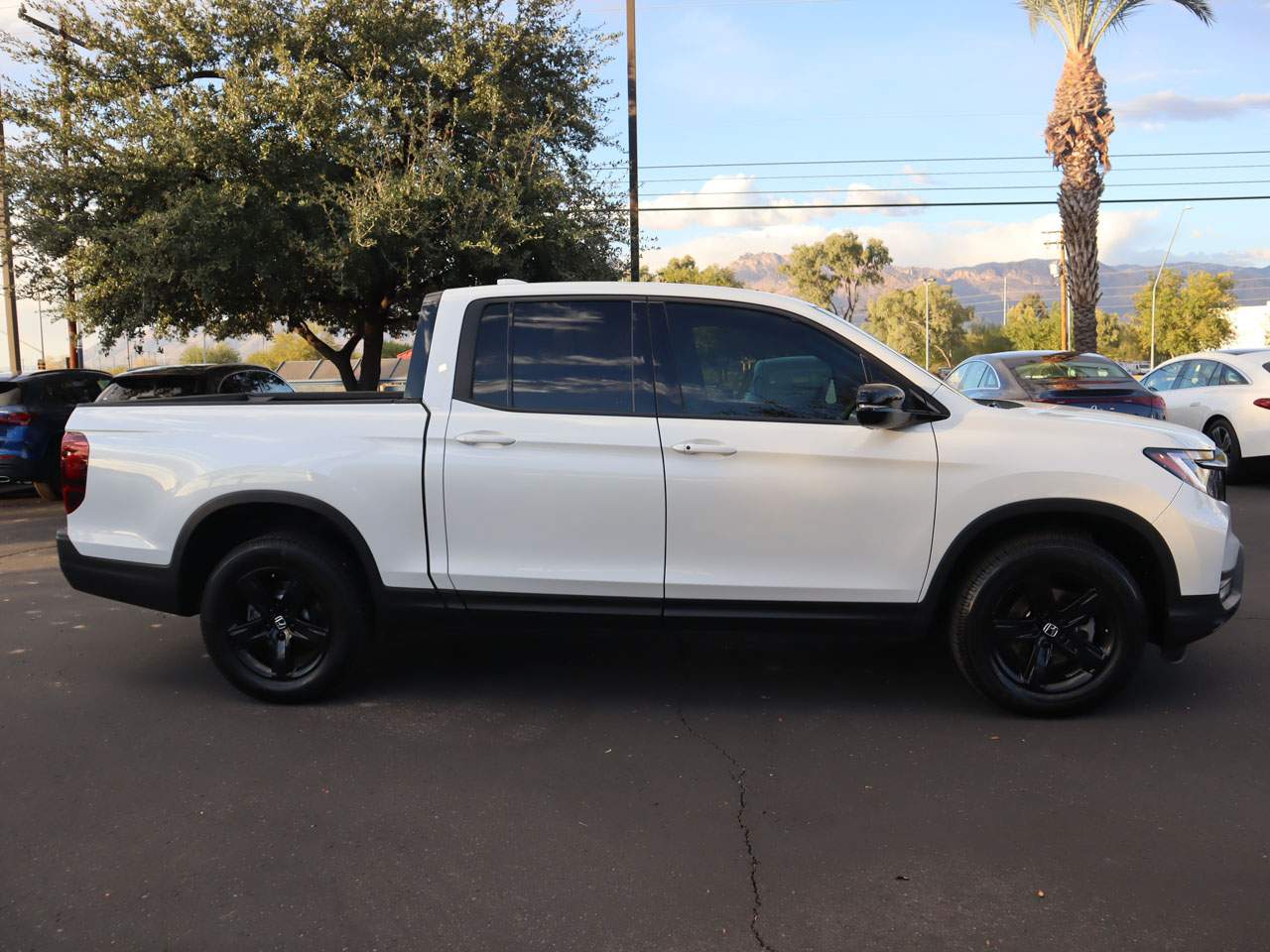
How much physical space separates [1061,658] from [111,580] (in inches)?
168

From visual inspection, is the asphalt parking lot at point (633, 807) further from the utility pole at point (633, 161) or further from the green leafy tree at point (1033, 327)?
the green leafy tree at point (1033, 327)

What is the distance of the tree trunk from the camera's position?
2208cm

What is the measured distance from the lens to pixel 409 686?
4938 mm

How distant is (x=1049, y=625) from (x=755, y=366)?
1.66 m

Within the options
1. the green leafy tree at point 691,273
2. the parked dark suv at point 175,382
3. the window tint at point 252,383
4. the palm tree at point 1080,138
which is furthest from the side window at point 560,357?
the green leafy tree at point 691,273

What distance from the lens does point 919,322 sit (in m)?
108

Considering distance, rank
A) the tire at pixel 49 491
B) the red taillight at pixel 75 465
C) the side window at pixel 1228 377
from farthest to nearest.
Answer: the tire at pixel 49 491, the side window at pixel 1228 377, the red taillight at pixel 75 465

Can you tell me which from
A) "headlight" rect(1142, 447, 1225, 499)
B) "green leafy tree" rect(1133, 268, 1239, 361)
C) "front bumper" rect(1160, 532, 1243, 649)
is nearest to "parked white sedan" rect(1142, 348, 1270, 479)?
"headlight" rect(1142, 447, 1225, 499)

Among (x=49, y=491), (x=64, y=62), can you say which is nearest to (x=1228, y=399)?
(x=49, y=491)

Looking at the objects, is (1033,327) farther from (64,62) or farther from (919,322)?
(64,62)

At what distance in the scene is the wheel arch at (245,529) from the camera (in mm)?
4445

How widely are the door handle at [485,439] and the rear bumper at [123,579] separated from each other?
1.52 metres

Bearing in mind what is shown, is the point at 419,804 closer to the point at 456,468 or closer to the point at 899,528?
the point at 456,468

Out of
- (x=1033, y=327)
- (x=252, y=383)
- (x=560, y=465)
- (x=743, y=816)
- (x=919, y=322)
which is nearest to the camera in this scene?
(x=743, y=816)
